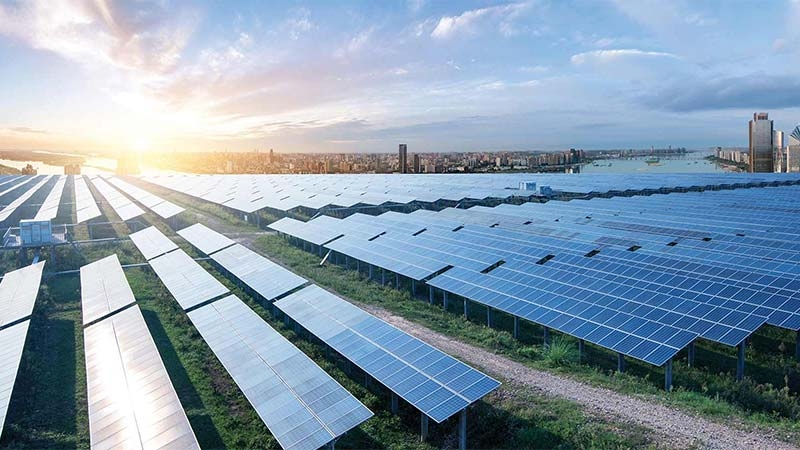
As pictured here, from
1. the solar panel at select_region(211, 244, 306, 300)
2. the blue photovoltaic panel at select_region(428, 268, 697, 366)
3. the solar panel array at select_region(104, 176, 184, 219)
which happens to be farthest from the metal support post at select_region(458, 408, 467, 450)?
the solar panel array at select_region(104, 176, 184, 219)


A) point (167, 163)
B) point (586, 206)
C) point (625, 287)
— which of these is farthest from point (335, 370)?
point (167, 163)

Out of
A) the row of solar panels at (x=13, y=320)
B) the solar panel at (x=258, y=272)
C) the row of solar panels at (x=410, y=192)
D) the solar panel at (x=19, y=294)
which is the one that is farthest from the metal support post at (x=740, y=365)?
Result: the row of solar panels at (x=410, y=192)

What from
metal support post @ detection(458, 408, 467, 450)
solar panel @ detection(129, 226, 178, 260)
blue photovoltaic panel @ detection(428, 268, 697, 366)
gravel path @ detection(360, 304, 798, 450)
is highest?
solar panel @ detection(129, 226, 178, 260)

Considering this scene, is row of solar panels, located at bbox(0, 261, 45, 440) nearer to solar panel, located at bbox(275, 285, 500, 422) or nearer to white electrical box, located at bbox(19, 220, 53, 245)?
white electrical box, located at bbox(19, 220, 53, 245)

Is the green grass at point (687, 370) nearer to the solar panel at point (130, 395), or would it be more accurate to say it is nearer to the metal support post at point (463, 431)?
the metal support post at point (463, 431)

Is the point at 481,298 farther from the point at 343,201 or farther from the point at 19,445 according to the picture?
the point at 343,201

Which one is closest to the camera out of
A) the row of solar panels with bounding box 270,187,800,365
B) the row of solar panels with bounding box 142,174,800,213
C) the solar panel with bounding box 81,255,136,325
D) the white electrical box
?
the row of solar panels with bounding box 270,187,800,365

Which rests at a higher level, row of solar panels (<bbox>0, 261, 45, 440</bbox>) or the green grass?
row of solar panels (<bbox>0, 261, 45, 440</bbox>)

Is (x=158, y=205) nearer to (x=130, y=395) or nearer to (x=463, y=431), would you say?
(x=130, y=395)
